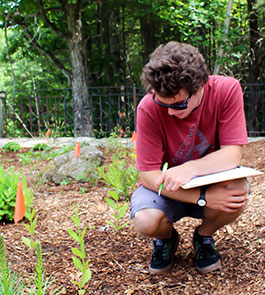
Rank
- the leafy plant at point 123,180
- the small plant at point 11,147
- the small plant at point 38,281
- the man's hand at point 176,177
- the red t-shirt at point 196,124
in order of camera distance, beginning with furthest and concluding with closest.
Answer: the small plant at point 11,147
the leafy plant at point 123,180
the red t-shirt at point 196,124
the man's hand at point 176,177
the small plant at point 38,281

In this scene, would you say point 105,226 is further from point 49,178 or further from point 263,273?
point 49,178

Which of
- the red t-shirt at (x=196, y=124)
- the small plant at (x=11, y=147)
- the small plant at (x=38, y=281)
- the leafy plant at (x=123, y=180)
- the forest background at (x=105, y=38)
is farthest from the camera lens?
the forest background at (x=105, y=38)

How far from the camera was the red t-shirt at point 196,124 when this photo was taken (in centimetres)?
186

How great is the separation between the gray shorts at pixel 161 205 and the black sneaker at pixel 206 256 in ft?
0.48

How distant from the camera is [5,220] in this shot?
2.94 m

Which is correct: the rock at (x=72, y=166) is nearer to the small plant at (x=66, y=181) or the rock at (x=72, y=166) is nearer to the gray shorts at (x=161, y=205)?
Answer: the small plant at (x=66, y=181)

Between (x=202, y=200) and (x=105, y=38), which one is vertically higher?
(x=105, y=38)

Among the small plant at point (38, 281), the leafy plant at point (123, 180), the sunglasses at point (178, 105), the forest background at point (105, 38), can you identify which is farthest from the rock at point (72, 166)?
the sunglasses at point (178, 105)

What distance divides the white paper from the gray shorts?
267mm

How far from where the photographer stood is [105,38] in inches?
479

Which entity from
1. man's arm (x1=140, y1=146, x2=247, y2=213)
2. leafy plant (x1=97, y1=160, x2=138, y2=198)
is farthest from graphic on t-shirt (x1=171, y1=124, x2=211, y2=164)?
leafy plant (x1=97, y1=160, x2=138, y2=198)

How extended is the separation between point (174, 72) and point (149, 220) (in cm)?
A: 78

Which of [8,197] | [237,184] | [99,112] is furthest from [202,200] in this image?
[99,112]

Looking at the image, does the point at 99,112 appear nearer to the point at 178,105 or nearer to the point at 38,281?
the point at 178,105
